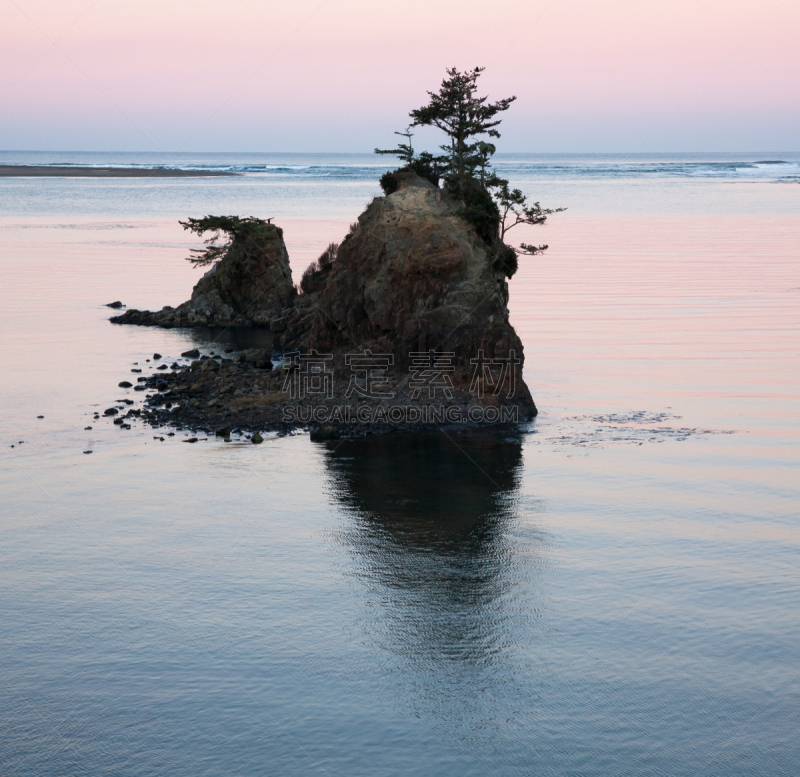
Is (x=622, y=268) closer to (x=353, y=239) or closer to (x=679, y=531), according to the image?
(x=353, y=239)

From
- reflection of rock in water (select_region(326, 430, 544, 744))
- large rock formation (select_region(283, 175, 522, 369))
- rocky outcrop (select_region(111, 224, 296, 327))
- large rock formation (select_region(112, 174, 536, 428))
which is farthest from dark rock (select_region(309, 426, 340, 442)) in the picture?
rocky outcrop (select_region(111, 224, 296, 327))

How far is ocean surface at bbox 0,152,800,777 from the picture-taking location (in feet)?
57.3

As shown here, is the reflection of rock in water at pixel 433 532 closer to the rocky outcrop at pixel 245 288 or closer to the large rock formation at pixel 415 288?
the large rock formation at pixel 415 288

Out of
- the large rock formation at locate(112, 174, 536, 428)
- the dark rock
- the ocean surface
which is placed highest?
the large rock formation at locate(112, 174, 536, 428)

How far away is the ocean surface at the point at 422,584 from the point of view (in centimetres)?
1745

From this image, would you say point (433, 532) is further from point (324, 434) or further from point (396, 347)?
point (396, 347)

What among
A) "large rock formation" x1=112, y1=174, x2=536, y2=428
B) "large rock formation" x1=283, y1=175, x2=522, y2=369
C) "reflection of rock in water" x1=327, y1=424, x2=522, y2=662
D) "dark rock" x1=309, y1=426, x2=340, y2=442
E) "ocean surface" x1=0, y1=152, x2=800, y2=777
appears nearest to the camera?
"ocean surface" x1=0, y1=152, x2=800, y2=777

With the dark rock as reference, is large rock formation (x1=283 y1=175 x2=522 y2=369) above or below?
above

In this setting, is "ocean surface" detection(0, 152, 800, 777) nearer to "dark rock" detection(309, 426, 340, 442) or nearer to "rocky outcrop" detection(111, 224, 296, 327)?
"dark rock" detection(309, 426, 340, 442)

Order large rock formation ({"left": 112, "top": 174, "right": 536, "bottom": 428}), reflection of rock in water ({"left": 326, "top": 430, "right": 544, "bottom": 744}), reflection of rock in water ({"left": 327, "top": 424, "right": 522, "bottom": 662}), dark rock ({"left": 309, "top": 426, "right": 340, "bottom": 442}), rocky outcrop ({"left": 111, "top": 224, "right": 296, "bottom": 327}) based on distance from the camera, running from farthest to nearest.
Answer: rocky outcrop ({"left": 111, "top": 224, "right": 296, "bottom": 327}) → large rock formation ({"left": 112, "top": 174, "right": 536, "bottom": 428}) → dark rock ({"left": 309, "top": 426, "right": 340, "bottom": 442}) → reflection of rock in water ({"left": 327, "top": 424, "right": 522, "bottom": 662}) → reflection of rock in water ({"left": 326, "top": 430, "right": 544, "bottom": 744})

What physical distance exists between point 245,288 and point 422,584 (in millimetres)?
42124

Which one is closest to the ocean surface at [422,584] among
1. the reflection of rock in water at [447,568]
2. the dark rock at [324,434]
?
the reflection of rock in water at [447,568]

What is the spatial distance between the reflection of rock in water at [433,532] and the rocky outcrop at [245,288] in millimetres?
27672

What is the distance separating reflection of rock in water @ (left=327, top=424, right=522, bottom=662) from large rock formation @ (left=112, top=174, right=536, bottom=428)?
2.84 metres
